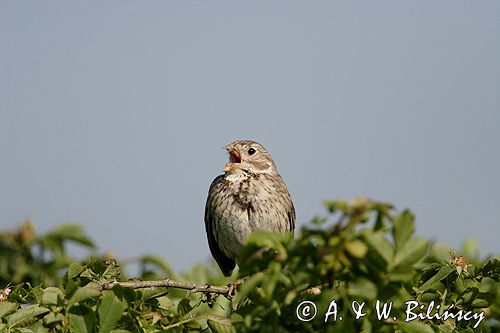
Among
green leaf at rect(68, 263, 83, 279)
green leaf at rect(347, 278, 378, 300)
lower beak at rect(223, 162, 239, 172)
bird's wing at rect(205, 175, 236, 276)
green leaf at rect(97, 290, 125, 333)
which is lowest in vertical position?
bird's wing at rect(205, 175, 236, 276)

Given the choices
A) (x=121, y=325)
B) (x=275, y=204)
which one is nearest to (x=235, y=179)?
(x=275, y=204)

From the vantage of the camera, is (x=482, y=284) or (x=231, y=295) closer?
(x=482, y=284)

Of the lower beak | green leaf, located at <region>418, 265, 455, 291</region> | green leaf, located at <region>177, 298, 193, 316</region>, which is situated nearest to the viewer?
green leaf, located at <region>177, 298, 193, 316</region>

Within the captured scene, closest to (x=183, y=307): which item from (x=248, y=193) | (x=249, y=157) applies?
(x=248, y=193)

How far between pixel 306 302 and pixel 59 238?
12.5ft

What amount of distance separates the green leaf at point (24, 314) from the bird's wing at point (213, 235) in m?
3.67

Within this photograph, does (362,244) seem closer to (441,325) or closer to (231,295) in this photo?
(441,325)

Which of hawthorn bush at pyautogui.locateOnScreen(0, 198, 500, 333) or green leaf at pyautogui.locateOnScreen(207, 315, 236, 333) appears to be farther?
green leaf at pyautogui.locateOnScreen(207, 315, 236, 333)

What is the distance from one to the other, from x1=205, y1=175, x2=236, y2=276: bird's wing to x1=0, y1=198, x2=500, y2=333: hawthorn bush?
2.16 m

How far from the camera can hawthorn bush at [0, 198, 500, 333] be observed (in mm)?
2566

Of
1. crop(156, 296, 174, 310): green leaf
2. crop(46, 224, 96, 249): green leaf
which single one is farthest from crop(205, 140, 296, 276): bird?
crop(156, 296, 174, 310): green leaf

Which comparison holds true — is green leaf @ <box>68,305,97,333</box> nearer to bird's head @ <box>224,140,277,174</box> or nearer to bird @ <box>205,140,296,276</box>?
bird @ <box>205,140,296,276</box>

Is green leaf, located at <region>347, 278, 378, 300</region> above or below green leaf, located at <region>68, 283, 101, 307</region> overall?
above

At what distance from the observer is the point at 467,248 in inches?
283
